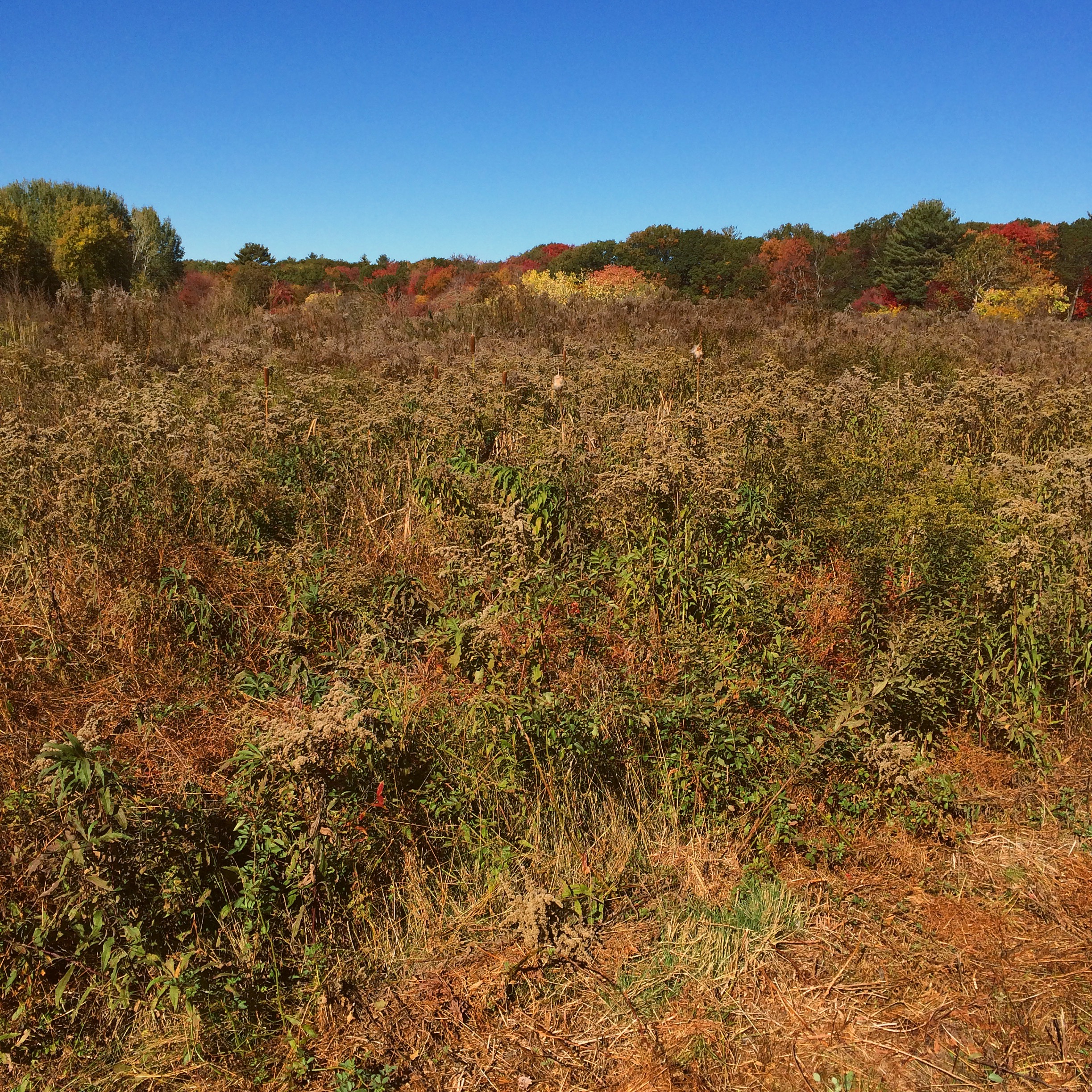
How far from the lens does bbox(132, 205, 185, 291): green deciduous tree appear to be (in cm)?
3375

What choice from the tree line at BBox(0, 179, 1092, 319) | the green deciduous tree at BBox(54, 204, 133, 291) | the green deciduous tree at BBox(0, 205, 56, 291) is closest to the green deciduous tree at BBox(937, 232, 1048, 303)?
the tree line at BBox(0, 179, 1092, 319)

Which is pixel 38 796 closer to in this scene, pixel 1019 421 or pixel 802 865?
pixel 802 865

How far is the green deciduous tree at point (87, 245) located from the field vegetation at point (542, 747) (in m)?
28.2

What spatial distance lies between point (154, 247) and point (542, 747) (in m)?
41.0

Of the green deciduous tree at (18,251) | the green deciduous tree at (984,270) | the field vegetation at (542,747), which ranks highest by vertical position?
the green deciduous tree at (984,270)

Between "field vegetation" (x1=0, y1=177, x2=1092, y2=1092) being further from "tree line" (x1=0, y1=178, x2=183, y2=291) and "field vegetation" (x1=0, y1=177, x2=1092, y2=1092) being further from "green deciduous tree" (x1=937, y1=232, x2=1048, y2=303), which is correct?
"green deciduous tree" (x1=937, y1=232, x2=1048, y2=303)

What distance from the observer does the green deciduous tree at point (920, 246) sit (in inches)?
1471

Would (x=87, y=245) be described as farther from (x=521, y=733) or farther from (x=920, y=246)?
(x=920, y=246)

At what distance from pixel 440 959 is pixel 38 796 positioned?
4.62 feet

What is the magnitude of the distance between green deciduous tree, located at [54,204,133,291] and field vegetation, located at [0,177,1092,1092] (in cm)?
2819

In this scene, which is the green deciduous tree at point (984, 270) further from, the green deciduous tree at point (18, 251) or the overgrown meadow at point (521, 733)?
the green deciduous tree at point (18, 251)

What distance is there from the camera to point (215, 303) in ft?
41.6

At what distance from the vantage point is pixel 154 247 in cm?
3609

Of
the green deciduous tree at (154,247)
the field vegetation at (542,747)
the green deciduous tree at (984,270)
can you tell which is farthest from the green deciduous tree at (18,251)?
the green deciduous tree at (984,270)
